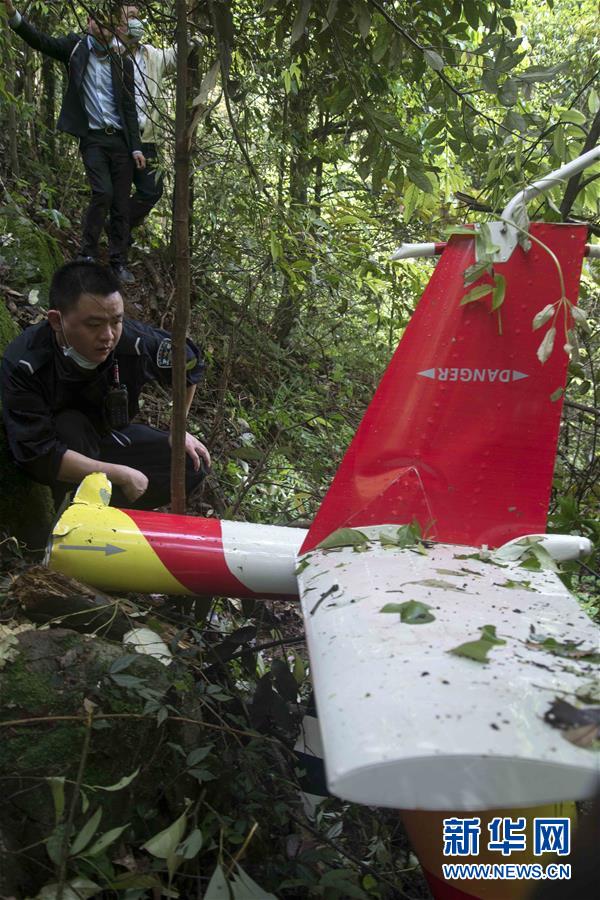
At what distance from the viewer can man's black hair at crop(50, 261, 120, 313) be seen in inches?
115

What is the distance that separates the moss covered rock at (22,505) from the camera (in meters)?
3.02

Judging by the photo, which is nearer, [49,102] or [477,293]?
[477,293]

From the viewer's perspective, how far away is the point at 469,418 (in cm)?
201

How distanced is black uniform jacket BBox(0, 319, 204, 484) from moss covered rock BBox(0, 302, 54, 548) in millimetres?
109

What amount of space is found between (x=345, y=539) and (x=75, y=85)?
4.16 meters

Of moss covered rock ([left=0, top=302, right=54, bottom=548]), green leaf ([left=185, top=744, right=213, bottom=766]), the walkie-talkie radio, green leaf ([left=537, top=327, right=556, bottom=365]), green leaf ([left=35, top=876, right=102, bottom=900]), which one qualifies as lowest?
green leaf ([left=35, top=876, right=102, bottom=900])

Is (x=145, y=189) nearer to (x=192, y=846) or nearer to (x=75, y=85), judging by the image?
(x=75, y=85)

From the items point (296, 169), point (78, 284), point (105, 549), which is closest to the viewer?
point (105, 549)

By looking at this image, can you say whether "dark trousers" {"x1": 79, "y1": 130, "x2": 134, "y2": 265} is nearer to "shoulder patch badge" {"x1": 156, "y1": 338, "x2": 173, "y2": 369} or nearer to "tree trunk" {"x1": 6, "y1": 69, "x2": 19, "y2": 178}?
"tree trunk" {"x1": 6, "y1": 69, "x2": 19, "y2": 178}

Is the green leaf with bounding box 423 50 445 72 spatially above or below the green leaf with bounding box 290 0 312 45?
below

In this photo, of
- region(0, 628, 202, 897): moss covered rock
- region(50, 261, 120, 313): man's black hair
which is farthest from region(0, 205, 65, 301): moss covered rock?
region(0, 628, 202, 897): moss covered rock

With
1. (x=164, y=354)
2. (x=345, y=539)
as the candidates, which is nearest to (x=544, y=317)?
(x=345, y=539)

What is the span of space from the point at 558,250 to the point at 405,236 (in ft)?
12.3

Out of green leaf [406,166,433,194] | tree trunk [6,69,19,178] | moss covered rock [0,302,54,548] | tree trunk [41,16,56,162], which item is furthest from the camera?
tree trunk [41,16,56,162]
